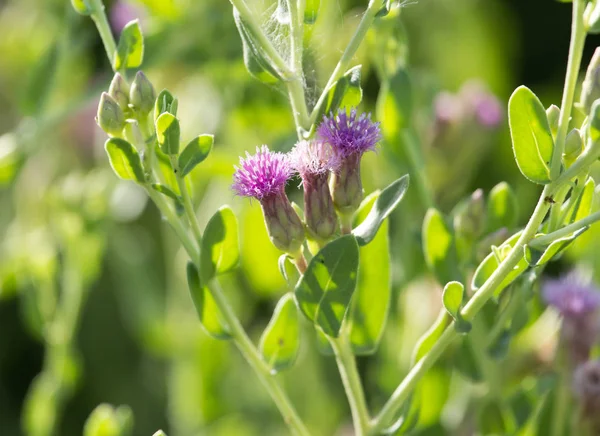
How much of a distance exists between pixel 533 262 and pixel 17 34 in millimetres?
1458

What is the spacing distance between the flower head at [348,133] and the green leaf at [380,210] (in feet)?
0.14

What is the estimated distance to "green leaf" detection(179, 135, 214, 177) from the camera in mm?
709

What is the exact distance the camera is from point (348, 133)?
698 mm

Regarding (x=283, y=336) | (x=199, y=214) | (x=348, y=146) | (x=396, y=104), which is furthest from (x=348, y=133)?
(x=199, y=214)

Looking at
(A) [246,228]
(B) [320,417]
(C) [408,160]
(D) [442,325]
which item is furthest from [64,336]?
(D) [442,325]

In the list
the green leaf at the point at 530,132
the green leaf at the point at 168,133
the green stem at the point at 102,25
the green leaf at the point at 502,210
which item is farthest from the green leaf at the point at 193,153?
the green leaf at the point at 502,210

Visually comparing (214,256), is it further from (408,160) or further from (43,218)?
(43,218)

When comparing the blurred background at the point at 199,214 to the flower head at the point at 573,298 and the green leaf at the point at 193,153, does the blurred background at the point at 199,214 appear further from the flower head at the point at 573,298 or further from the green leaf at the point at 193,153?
the green leaf at the point at 193,153

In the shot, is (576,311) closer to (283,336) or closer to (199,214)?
(283,336)

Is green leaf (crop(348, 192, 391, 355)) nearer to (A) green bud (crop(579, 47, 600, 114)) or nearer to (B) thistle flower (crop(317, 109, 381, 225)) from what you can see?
(B) thistle flower (crop(317, 109, 381, 225))

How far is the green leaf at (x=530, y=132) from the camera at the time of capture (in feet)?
2.22

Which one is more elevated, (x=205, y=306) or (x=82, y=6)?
(x=82, y=6)

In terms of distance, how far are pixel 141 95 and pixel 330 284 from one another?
0.73 feet

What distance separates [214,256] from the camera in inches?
29.6
